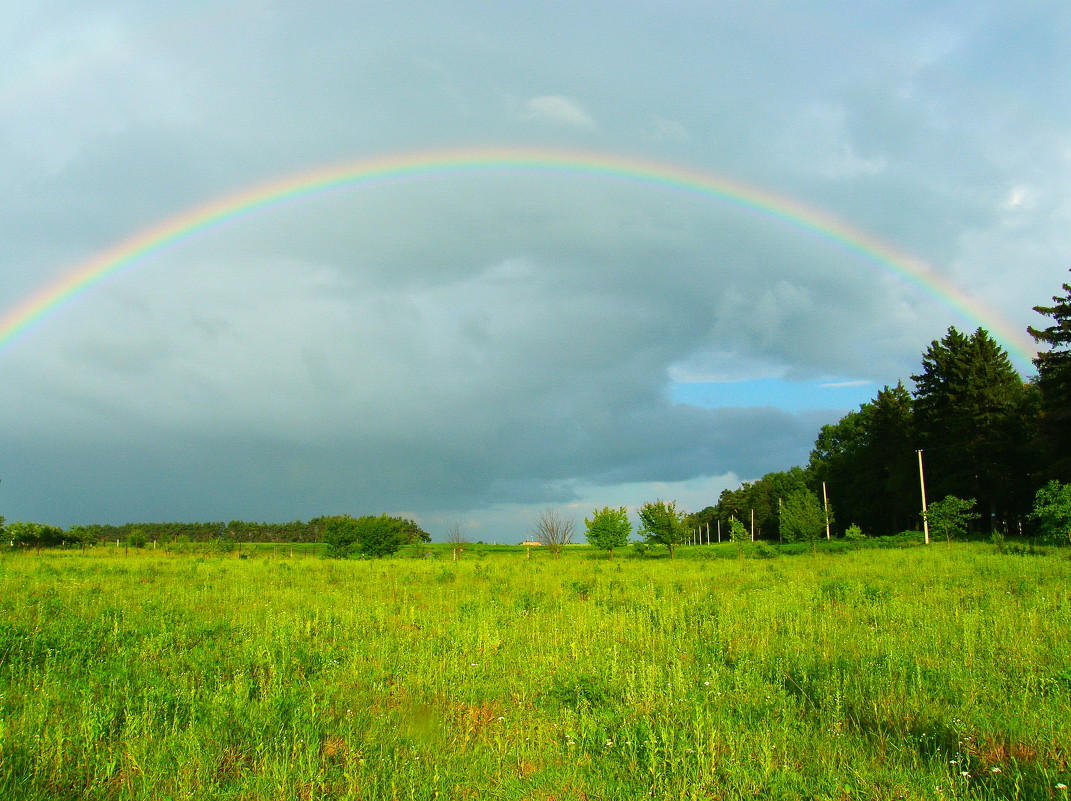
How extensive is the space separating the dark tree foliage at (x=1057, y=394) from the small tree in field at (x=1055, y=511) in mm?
11400

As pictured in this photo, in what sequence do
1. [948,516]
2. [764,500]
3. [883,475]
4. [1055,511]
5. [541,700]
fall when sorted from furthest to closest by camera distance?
[764,500], [883,475], [948,516], [1055,511], [541,700]

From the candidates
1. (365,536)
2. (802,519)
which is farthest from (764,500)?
(365,536)

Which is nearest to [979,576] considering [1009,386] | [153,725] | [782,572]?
[782,572]

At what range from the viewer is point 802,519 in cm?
6344

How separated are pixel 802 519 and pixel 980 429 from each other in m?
16.8

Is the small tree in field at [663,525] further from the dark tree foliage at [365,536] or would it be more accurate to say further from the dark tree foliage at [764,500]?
the dark tree foliage at [764,500]

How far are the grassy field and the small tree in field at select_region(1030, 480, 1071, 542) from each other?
61.1 feet

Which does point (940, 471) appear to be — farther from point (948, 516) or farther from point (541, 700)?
point (541, 700)

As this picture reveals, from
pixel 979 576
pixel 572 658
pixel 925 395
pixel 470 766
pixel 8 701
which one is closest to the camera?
pixel 470 766

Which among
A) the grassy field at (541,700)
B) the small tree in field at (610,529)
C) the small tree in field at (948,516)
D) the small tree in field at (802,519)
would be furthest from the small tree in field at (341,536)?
the small tree in field at (802,519)

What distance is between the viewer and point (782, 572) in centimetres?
2312

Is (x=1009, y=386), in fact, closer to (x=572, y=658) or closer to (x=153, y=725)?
(x=572, y=658)

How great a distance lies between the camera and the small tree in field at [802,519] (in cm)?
6278

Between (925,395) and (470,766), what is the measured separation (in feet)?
229
